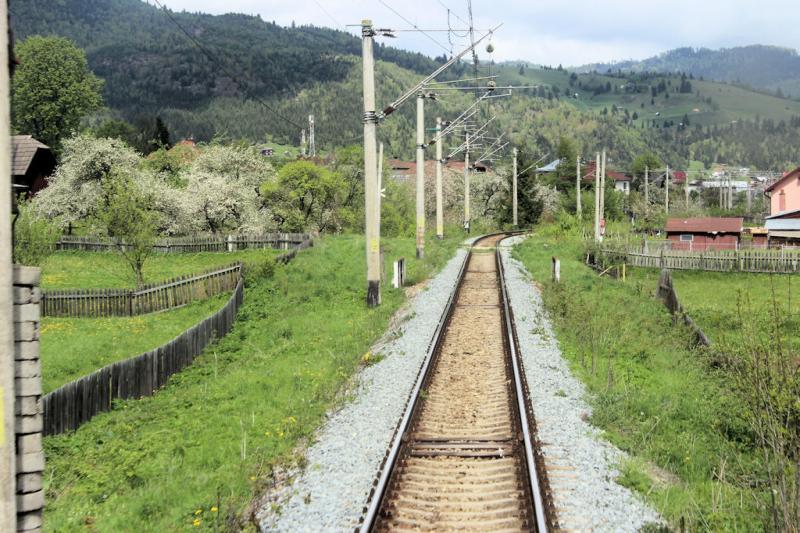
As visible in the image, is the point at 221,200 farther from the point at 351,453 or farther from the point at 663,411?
the point at 351,453

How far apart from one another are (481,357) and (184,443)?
6.73 m

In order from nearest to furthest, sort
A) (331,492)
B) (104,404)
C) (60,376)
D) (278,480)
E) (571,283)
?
(331,492)
(278,480)
(104,404)
(60,376)
(571,283)

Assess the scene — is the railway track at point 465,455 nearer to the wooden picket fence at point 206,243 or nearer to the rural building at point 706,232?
the wooden picket fence at point 206,243

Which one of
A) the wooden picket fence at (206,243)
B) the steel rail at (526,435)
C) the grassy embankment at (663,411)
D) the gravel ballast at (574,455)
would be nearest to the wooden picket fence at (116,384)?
the steel rail at (526,435)

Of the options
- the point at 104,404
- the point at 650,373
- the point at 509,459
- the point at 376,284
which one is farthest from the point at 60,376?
the point at 650,373

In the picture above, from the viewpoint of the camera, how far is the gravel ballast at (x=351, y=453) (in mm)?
7898

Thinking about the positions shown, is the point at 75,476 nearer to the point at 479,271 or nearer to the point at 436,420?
the point at 436,420

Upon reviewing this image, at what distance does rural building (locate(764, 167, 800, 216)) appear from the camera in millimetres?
66562

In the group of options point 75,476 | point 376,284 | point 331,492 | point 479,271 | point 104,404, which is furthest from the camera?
point 479,271

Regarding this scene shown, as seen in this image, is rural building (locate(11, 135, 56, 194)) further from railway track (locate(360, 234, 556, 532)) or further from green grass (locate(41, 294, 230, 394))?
railway track (locate(360, 234, 556, 532))

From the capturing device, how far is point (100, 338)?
21.3 metres

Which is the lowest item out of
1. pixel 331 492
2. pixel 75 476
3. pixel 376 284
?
pixel 75 476

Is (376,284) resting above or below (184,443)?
above

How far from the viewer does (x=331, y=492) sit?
8.53 meters
